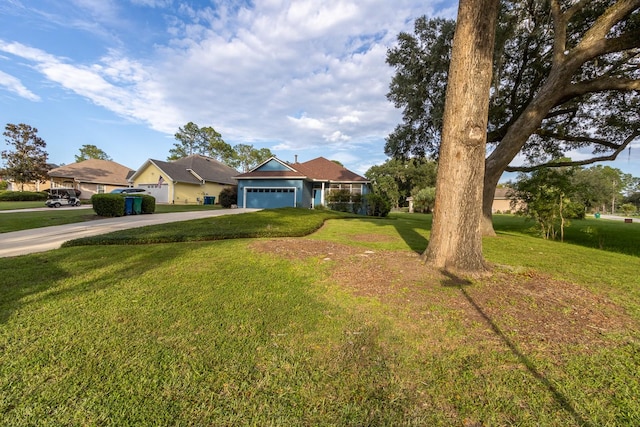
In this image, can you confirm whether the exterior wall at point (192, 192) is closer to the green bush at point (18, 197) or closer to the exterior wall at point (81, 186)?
the exterior wall at point (81, 186)

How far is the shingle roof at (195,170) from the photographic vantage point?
2477cm

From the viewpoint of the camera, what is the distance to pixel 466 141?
4266 mm

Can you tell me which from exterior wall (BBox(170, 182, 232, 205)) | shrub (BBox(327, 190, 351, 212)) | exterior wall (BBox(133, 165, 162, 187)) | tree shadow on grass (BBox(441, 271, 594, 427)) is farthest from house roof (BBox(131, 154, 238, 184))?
tree shadow on grass (BBox(441, 271, 594, 427))

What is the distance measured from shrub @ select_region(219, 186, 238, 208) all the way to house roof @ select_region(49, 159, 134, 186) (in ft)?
51.5

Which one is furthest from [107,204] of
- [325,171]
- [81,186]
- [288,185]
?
[81,186]

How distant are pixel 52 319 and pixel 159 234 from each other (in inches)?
185

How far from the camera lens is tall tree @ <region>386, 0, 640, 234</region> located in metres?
7.17

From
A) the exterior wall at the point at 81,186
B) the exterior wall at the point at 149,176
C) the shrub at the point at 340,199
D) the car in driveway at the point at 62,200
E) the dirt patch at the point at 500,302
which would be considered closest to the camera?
the dirt patch at the point at 500,302

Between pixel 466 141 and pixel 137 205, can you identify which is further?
pixel 137 205

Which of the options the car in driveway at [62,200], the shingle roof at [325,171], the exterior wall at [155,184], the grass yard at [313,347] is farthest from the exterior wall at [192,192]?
the grass yard at [313,347]

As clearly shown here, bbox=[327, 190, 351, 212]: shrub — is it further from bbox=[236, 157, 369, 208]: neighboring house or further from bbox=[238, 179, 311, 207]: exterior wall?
bbox=[238, 179, 311, 207]: exterior wall

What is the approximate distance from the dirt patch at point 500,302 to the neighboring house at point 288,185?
16.6m

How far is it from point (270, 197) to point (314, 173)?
4.53 metres

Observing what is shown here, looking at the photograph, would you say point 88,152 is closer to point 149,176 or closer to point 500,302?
point 149,176
